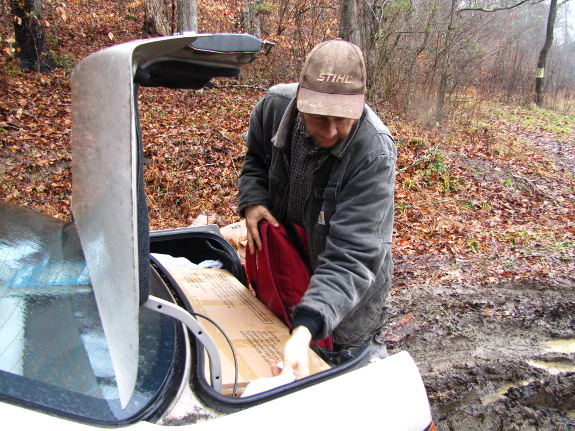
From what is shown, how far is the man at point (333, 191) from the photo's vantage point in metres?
1.81

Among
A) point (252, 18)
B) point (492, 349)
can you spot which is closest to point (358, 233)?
point (492, 349)

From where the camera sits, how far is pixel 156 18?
12.3 metres

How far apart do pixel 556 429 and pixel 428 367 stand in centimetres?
87

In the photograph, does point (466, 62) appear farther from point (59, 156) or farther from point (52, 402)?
point (52, 402)

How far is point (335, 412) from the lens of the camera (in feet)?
4.34

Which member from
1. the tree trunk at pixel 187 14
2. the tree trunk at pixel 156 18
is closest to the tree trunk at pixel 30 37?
the tree trunk at pixel 187 14

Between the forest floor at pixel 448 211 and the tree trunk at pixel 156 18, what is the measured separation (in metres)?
1.21

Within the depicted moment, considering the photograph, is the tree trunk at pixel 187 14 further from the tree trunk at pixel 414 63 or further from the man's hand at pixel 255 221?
the man's hand at pixel 255 221

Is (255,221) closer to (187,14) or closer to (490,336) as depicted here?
(490,336)

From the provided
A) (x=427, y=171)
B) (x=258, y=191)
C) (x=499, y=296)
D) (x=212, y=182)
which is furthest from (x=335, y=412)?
(x=427, y=171)

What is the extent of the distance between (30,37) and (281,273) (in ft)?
32.6

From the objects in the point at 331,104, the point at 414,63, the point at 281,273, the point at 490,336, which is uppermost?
the point at 414,63

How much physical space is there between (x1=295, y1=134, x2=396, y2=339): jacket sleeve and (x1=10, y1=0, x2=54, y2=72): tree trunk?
9.60 meters

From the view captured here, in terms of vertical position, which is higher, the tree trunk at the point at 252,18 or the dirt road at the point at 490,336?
the tree trunk at the point at 252,18
